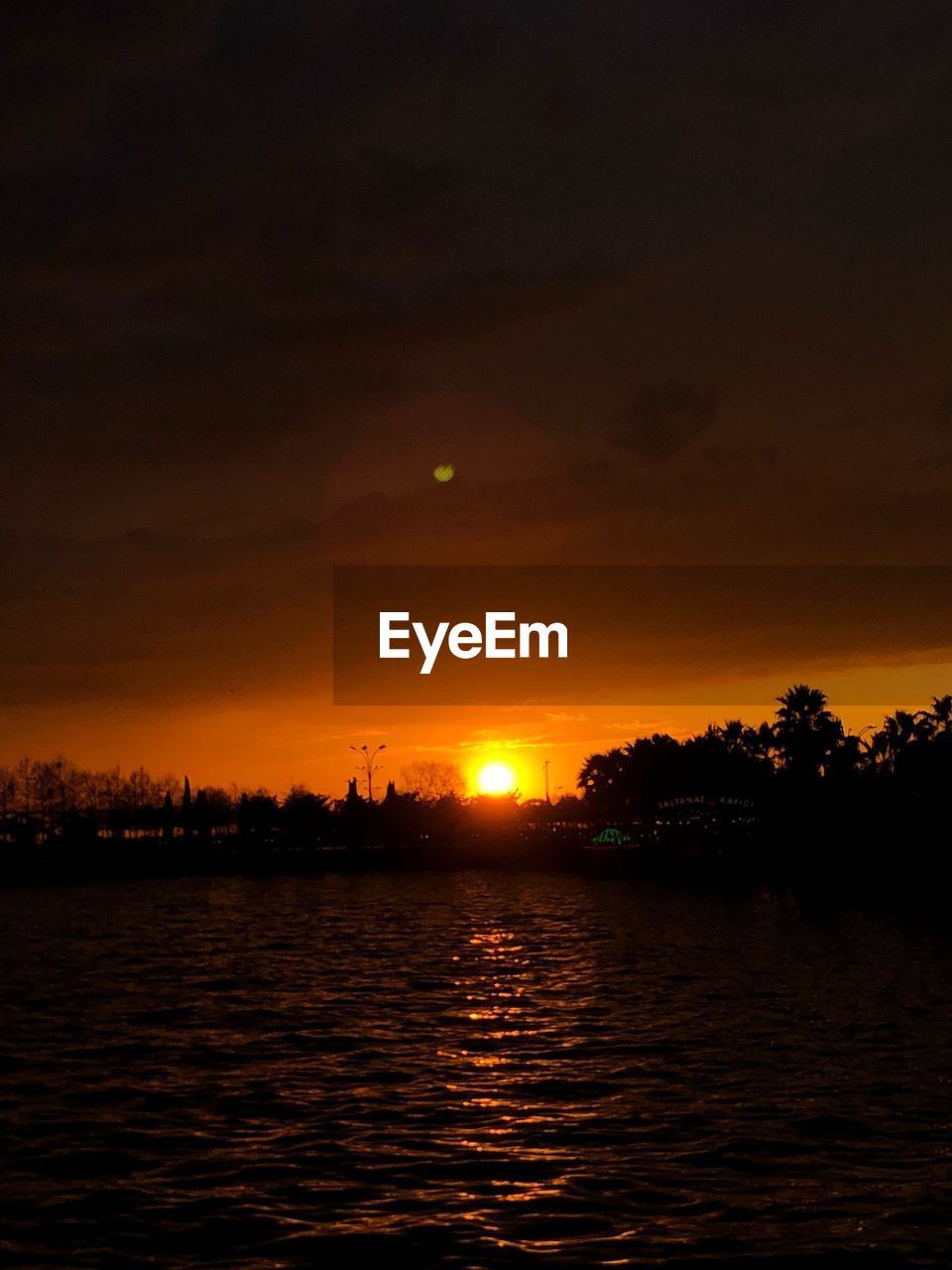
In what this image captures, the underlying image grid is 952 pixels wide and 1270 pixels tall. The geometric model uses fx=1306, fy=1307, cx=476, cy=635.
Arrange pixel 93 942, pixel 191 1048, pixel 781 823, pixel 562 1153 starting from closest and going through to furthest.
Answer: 1. pixel 562 1153
2. pixel 191 1048
3. pixel 93 942
4. pixel 781 823

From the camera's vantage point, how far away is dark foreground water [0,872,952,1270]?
1725 cm

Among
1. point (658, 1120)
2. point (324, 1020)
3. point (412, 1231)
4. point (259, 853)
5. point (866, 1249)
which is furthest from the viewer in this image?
point (259, 853)

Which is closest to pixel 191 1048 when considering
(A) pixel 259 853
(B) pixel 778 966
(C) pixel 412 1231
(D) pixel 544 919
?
(C) pixel 412 1231

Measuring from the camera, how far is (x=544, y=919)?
262ft

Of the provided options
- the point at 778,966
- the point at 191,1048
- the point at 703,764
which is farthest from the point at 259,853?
the point at 191,1048

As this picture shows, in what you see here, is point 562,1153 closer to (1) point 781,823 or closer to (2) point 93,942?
(2) point 93,942

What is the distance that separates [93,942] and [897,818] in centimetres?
7526

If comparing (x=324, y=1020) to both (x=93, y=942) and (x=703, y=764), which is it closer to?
(x=93, y=942)

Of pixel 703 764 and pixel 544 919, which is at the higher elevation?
pixel 703 764

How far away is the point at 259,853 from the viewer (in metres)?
176

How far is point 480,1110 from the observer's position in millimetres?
24844

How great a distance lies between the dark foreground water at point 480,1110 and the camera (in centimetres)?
1725

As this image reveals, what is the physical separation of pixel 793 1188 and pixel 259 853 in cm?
16201

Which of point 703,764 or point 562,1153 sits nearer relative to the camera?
point 562,1153
